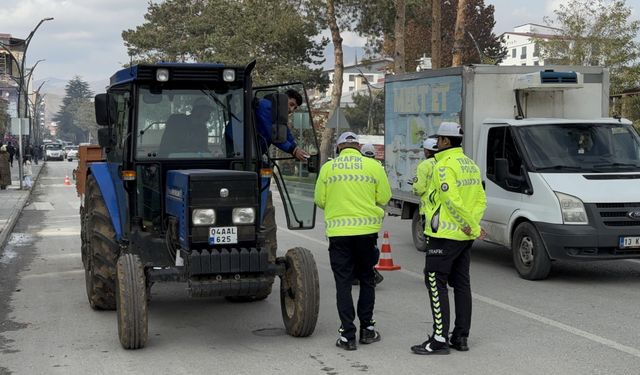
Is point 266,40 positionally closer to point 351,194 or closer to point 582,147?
point 582,147

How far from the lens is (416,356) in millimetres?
6785

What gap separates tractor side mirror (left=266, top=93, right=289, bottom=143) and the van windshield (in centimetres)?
424

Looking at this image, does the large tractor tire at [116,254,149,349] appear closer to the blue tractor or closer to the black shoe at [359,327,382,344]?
the blue tractor

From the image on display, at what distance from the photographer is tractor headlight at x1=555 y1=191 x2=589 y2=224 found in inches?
396

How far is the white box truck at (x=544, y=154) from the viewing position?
32.9 ft

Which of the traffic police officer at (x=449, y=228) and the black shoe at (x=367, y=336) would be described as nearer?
the traffic police officer at (x=449, y=228)

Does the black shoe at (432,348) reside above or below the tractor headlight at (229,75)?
below

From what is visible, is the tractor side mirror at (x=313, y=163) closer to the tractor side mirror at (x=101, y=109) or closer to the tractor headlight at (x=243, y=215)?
the tractor headlight at (x=243, y=215)

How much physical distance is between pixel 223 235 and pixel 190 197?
0.41m

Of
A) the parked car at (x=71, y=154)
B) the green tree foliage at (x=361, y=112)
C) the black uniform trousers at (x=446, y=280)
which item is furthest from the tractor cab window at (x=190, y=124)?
the green tree foliage at (x=361, y=112)

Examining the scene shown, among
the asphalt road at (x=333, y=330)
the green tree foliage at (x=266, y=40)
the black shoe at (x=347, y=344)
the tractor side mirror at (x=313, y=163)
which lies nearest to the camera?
the asphalt road at (x=333, y=330)

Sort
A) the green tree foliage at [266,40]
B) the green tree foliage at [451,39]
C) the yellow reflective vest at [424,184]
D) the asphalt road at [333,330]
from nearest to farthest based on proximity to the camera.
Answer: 1. the asphalt road at [333,330]
2. the yellow reflective vest at [424,184]
3. the green tree foliage at [266,40]
4. the green tree foliage at [451,39]

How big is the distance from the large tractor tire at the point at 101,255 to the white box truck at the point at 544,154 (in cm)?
516

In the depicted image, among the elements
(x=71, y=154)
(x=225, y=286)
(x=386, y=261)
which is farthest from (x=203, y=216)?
(x=71, y=154)
